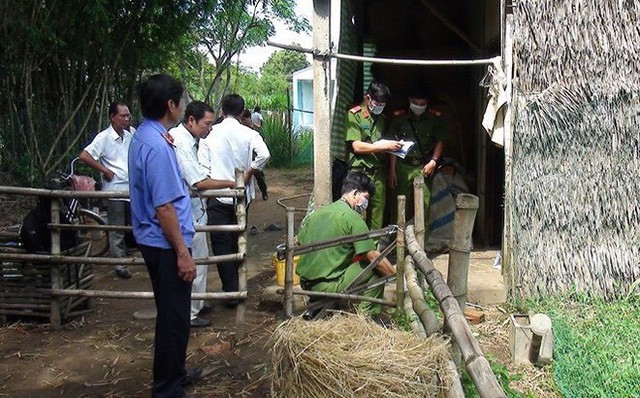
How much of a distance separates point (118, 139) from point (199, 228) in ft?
7.57

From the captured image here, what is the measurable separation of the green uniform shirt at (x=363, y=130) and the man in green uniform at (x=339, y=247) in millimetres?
1531

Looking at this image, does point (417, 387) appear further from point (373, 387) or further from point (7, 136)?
point (7, 136)

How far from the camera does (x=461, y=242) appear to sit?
3.28 metres

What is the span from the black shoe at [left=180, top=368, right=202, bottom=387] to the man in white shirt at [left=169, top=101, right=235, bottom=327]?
0.87 meters

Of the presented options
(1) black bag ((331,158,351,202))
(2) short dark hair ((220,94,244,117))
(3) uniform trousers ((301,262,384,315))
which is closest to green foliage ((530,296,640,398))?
(3) uniform trousers ((301,262,384,315))

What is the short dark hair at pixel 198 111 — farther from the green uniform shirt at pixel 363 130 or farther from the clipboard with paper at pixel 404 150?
the clipboard with paper at pixel 404 150

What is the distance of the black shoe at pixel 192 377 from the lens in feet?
13.9

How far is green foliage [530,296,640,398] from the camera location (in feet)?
14.7

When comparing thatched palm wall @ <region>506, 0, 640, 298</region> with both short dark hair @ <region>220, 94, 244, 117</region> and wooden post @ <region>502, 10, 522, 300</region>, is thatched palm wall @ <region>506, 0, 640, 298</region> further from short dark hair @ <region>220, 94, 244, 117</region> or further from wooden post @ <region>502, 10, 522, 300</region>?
short dark hair @ <region>220, 94, 244, 117</region>

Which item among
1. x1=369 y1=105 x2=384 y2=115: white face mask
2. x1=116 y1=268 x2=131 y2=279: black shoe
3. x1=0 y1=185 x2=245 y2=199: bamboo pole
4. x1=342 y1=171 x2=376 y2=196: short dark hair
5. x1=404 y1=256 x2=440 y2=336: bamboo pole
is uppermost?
x1=369 y1=105 x2=384 y2=115: white face mask

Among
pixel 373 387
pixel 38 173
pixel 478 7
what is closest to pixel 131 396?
pixel 373 387

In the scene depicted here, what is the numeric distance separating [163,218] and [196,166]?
1508 mm

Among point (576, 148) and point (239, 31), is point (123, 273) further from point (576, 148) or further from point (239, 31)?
point (239, 31)

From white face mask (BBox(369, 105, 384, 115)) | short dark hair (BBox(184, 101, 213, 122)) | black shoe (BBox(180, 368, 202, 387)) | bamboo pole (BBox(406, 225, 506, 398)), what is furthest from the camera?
white face mask (BBox(369, 105, 384, 115))
